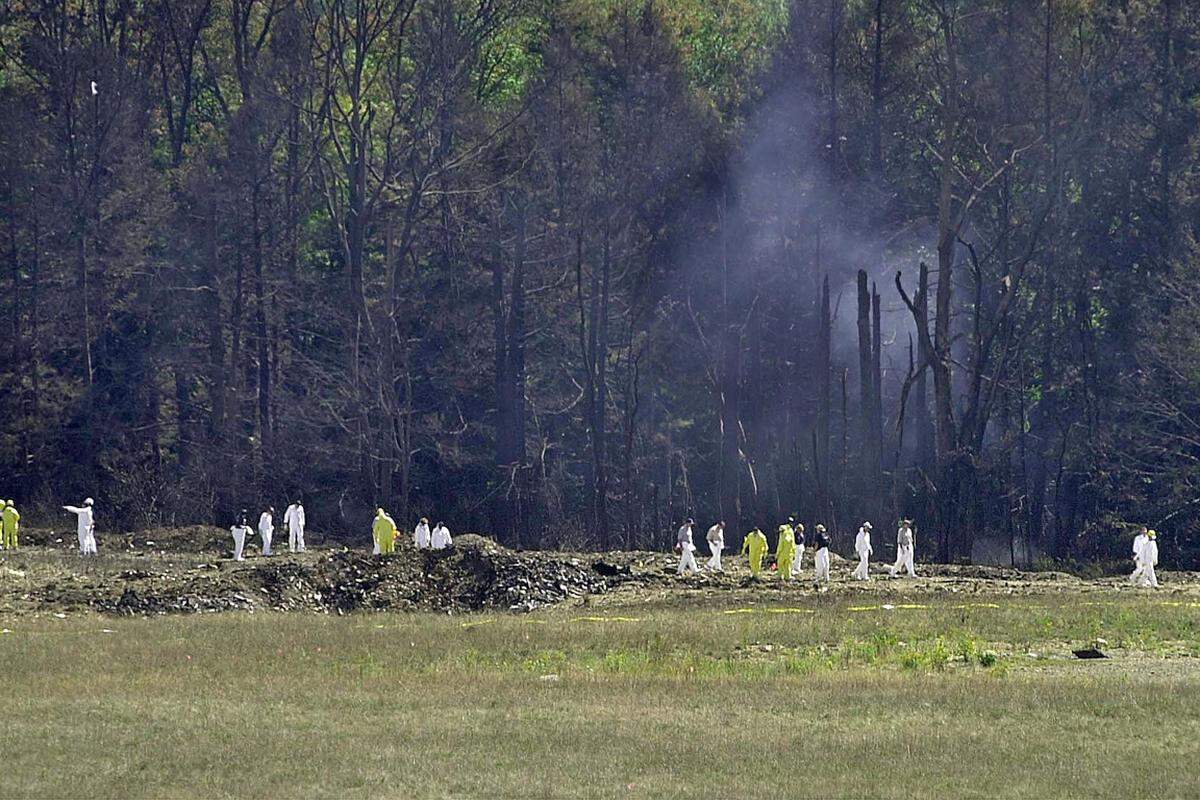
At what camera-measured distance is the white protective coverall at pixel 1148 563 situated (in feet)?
135

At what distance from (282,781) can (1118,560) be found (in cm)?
3799

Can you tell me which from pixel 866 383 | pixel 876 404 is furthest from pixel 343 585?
pixel 876 404

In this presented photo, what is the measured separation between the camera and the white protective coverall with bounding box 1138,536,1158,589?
4112cm

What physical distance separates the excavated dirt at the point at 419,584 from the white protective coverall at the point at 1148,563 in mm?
555

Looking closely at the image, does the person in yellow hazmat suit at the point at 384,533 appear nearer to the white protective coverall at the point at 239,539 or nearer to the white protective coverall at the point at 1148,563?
the white protective coverall at the point at 239,539

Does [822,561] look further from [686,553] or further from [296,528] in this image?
[296,528]

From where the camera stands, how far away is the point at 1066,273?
61.2m

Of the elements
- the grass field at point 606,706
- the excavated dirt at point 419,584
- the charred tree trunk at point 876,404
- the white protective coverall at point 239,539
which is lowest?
the grass field at point 606,706

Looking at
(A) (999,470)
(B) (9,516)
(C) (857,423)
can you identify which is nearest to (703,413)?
(C) (857,423)

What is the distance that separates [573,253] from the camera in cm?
6544

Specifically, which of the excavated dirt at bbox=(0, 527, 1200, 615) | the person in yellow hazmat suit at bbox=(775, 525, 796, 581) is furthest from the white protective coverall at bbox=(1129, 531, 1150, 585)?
the person in yellow hazmat suit at bbox=(775, 525, 796, 581)

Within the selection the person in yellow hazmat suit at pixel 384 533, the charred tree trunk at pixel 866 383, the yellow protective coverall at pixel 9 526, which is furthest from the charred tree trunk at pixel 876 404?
the yellow protective coverall at pixel 9 526

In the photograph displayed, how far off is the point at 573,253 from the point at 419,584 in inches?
1199

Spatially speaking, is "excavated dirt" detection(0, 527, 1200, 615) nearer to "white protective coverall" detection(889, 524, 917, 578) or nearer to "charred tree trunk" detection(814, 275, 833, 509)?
"white protective coverall" detection(889, 524, 917, 578)
